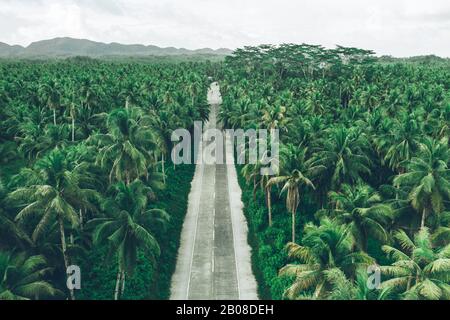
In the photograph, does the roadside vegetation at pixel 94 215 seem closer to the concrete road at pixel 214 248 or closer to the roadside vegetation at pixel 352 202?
the concrete road at pixel 214 248

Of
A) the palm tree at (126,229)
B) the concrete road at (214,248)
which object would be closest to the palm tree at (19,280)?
the palm tree at (126,229)

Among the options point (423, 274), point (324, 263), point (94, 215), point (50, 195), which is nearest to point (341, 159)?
point (324, 263)

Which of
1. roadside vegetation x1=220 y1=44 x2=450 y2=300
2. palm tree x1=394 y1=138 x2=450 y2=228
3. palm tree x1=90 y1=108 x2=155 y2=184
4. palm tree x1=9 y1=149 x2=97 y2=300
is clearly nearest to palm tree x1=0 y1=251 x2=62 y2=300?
palm tree x1=9 y1=149 x2=97 y2=300

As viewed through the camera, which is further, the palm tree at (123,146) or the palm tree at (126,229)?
the palm tree at (123,146)

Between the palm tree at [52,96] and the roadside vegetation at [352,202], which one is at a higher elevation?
the palm tree at [52,96]

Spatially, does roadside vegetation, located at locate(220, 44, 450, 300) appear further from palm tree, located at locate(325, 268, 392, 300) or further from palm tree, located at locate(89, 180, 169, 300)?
palm tree, located at locate(89, 180, 169, 300)

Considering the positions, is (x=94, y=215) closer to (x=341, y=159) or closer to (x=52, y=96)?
(x=341, y=159)
